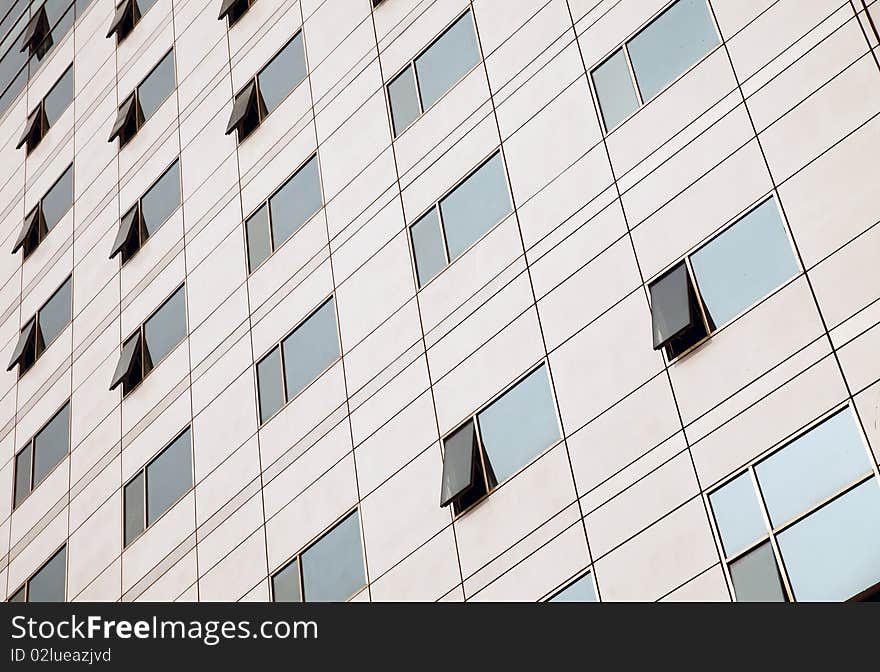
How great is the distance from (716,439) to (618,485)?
195 centimetres

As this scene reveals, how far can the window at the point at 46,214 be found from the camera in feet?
148

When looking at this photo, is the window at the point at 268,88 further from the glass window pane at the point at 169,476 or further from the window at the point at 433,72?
the glass window pane at the point at 169,476

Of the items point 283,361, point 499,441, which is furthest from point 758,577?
point 283,361

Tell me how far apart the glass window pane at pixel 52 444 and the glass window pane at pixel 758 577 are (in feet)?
73.3

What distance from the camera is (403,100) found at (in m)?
32.9

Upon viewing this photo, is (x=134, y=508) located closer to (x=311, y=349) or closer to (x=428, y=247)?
(x=311, y=349)

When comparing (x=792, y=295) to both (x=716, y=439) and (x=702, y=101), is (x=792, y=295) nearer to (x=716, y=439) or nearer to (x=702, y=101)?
(x=716, y=439)

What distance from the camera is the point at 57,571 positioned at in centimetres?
3762

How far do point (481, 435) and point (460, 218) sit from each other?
4932mm

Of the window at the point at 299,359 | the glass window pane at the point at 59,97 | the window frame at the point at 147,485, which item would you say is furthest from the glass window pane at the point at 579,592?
the glass window pane at the point at 59,97

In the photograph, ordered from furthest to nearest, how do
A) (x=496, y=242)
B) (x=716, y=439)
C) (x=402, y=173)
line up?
(x=402, y=173) < (x=496, y=242) < (x=716, y=439)

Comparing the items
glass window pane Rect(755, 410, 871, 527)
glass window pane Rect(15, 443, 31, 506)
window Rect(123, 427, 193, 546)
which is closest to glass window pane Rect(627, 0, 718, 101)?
glass window pane Rect(755, 410, 871, 527)

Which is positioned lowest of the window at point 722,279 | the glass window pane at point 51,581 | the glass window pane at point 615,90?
the window at point 722,279
